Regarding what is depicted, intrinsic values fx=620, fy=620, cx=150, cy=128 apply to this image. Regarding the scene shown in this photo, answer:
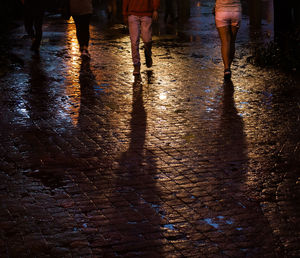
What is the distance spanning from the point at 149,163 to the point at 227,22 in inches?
181

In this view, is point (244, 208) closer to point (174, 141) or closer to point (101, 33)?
point (174, 141)

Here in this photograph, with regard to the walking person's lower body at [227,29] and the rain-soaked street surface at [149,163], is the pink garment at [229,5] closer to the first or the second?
the walking person's lower body at [227,29]

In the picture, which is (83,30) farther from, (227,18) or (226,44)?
(227,18)

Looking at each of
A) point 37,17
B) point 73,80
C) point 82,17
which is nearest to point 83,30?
point 82,17

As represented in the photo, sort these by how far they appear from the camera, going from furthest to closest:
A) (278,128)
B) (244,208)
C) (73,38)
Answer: (73,38) < (278,128) < (244,208)

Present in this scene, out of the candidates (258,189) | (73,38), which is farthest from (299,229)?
(73,38)

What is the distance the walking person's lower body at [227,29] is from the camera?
378 inches

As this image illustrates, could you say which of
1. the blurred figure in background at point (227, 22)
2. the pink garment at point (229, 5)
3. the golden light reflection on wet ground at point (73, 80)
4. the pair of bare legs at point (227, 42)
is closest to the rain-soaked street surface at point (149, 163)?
the golden light reflection on wet ground at point (73, 80)

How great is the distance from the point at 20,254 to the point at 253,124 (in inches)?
150

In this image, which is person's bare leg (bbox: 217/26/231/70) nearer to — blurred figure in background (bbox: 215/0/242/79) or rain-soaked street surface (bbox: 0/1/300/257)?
blurred figure in background (bbox: 215/0/242/79)

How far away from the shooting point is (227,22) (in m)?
9.67

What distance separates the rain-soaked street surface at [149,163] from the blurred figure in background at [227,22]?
1.28 feet

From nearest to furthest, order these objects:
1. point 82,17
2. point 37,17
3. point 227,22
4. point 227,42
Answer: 1. point 227,22
2. point 227,42
3. point 82,17
4. point 37,17

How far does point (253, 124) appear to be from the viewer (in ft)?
23.1
